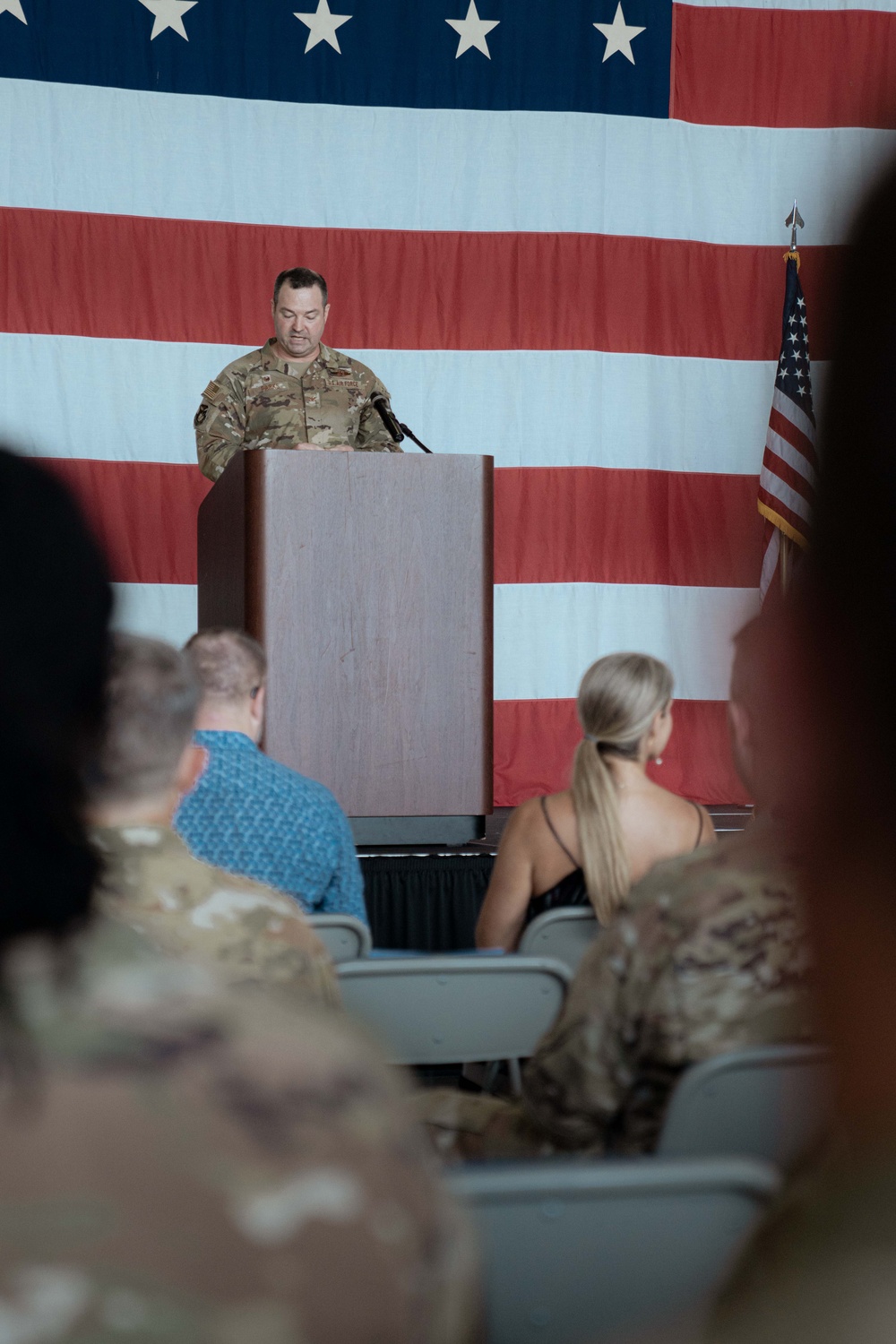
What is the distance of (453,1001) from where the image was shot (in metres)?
1.75

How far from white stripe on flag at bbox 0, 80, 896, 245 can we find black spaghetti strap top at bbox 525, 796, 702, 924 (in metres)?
3.84

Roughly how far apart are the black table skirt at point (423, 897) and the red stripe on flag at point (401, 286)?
2887 millimetres

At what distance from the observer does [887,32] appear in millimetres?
5781

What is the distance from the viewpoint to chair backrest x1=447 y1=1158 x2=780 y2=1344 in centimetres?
96

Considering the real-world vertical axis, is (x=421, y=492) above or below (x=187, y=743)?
above

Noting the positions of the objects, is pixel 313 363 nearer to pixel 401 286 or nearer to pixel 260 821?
pixel 401 286

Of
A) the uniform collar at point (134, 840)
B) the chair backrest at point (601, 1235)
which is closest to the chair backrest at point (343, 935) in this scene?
the uniform collar at point (134, 840)

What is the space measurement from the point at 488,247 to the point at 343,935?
417cm

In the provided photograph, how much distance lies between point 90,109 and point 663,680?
13.6 ft

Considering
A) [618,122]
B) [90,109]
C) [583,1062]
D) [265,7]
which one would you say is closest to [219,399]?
[90,109]

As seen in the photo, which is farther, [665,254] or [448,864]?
[665,254]

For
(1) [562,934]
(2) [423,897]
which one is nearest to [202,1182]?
(1) [562,934]

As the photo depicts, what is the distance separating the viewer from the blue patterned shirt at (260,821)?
2174 mm

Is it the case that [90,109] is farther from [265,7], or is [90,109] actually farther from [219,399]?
[219,399]
